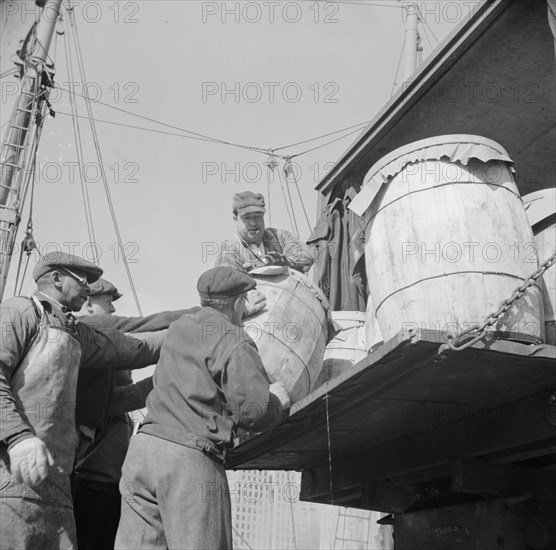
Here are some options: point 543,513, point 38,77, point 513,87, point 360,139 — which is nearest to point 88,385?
point 543,513

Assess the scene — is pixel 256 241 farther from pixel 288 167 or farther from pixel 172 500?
pixel 288 167

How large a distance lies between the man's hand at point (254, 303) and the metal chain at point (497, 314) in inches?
71.1

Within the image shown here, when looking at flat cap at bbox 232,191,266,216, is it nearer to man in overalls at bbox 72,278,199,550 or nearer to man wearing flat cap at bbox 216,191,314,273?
man wearing flat cap at bbox 216,191,314,273

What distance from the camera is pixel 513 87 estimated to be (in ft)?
24.8

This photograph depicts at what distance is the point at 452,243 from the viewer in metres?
4.92

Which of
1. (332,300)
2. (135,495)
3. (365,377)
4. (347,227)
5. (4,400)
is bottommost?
(135,495)

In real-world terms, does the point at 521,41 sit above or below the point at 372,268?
above

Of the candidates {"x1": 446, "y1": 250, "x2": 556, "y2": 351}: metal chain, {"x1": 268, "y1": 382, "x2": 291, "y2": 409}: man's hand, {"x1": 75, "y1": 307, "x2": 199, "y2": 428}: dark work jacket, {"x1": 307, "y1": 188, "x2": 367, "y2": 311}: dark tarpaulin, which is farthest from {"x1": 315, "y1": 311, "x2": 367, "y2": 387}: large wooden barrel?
{"x1": 446, "y1": 250, "x2": 556, "y2": 351}: metal chain

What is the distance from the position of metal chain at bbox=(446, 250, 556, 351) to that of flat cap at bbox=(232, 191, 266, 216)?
2516 millimetres

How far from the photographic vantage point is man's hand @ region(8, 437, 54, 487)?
4.08 metres

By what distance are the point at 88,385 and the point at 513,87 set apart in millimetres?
4529

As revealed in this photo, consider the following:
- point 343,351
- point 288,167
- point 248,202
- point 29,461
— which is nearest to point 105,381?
point 29,461

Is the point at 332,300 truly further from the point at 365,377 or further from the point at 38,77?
the point at 38,77

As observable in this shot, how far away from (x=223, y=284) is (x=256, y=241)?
193 cm
